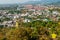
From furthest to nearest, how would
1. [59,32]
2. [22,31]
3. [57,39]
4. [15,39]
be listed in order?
[59,32] → [57,39] → [22,31] → [15,39]

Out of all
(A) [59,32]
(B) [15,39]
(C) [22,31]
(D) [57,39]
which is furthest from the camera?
(A) [59,32]

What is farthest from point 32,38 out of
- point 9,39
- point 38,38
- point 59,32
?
point 59,32

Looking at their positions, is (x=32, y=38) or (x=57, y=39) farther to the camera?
(x=57, y=39)

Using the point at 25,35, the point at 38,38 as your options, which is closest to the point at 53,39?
the point at 38,38

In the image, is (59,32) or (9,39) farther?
(59,32)

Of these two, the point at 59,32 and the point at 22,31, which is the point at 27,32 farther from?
the point at 59,32

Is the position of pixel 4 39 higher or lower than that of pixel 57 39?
higher

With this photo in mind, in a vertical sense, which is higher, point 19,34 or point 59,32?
point 19,34

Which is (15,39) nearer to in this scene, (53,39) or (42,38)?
(42,38)

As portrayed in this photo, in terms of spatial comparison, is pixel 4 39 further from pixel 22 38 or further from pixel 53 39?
pixel 53 39

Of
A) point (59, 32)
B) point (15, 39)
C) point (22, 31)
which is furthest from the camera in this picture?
point (59, 32)
